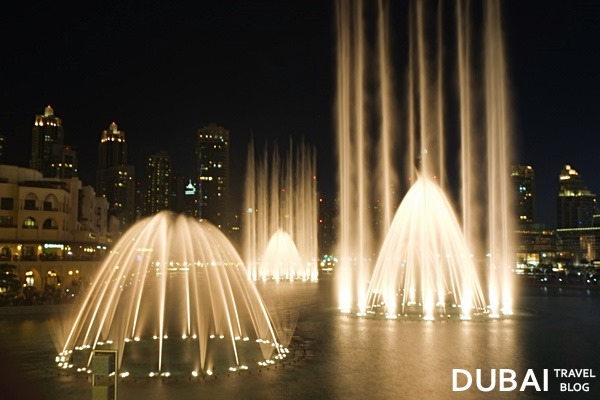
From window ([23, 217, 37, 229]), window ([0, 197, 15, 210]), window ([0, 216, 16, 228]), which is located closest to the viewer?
window ([0, 216, 16, 228])

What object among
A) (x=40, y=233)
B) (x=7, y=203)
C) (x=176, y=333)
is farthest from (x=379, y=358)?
(x=7, y=203)

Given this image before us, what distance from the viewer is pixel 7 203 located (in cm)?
5303

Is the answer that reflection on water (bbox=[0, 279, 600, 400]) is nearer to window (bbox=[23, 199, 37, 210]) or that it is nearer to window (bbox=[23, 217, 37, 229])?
window (bbox=[23, 217, 37, 229])

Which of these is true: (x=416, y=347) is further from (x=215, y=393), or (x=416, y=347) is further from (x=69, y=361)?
(x=69, y=361)

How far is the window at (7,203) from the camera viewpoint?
52625 mm

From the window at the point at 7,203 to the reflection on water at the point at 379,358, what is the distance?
2553cm

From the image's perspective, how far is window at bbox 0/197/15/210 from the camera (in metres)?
52.6

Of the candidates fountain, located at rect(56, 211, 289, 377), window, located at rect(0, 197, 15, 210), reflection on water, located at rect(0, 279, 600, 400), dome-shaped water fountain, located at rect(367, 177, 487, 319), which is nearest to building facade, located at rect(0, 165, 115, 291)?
window, located at rect(0, 197, 15, 210)

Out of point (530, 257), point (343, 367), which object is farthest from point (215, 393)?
point (530, 257)

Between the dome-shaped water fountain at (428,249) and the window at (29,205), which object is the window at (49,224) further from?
the dome-shaped water fountain at (428,249)

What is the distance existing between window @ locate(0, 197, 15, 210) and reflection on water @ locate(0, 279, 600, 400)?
83.8ft

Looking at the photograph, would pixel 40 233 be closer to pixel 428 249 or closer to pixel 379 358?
pixel 428 249

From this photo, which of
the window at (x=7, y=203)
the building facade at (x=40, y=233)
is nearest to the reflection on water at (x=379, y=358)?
the building facade at (x=40, y=233)

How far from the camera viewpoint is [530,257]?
14175cm
